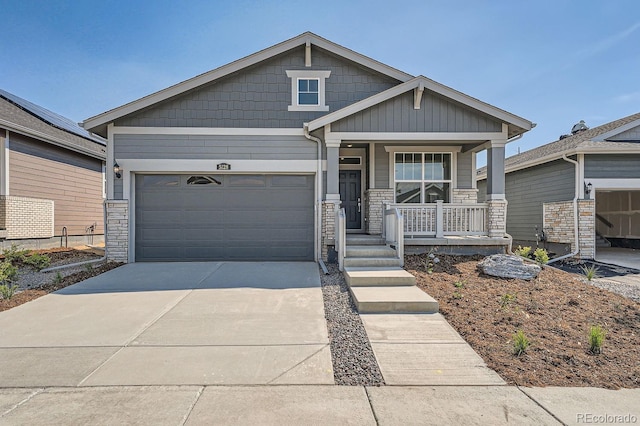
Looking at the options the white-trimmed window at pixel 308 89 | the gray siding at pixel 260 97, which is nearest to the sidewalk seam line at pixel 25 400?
the gray siding at pixel 260 97

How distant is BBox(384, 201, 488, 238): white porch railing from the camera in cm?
817

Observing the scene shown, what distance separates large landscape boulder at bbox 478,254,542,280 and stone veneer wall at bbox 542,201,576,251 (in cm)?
572

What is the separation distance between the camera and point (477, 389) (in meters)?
2.91

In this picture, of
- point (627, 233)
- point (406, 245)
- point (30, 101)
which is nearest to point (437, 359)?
point (406, 245)

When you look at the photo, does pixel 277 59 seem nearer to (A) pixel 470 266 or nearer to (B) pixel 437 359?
(A) pixel 470 266

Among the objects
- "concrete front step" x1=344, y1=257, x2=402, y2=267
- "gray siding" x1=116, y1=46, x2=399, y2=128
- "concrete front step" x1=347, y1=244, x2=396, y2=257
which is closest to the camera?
"concrete front step" x1=344, y1=257, x2=402, y2=267

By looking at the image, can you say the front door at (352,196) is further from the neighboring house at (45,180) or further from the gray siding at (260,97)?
the neighboring house at (45,180)

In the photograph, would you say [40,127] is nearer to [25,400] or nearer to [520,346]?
[25,400]

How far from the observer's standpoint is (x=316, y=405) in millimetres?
2662

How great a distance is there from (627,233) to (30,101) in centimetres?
2690

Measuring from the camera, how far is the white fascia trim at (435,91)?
26.1ft

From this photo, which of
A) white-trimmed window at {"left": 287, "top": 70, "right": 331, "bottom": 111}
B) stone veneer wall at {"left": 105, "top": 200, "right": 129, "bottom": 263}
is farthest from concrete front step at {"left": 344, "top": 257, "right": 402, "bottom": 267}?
stone veneer wall at {"left": 105, "top": 200, "right": 129, "bottom": 263}

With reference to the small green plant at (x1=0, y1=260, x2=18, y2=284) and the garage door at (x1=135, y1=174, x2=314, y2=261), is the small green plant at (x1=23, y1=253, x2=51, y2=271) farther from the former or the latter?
the garage door at (x1=135, y1=174, x2=314, y2=261)

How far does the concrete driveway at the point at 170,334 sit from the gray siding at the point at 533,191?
989 centimetres
